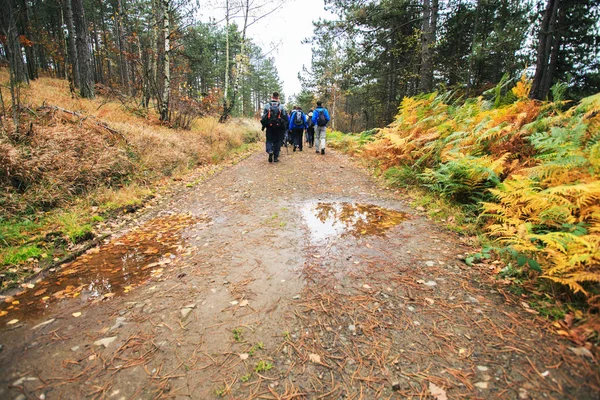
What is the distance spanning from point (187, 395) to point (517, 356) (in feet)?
7.21

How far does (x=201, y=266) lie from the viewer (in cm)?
314

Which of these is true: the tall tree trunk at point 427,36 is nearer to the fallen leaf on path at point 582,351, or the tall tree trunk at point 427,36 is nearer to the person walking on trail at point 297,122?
the person walking on trail at point 297,122

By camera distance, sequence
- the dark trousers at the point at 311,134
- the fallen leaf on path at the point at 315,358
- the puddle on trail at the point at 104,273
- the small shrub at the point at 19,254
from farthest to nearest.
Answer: the dark trousers at the point at 311,134 → the small shrub at the point at 19,254 → the puddle on trail at the point at 104,273 → the fallen leaf on path at the point at 315,358

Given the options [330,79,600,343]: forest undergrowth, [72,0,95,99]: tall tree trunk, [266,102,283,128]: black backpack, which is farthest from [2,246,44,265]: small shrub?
[72,0,95,99]: tall tree trunk

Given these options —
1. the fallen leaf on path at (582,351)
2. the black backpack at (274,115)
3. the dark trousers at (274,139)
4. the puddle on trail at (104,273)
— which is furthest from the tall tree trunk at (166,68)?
the fallen leaf on path at (582,351)

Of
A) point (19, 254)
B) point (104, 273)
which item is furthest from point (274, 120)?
point (19, 254)

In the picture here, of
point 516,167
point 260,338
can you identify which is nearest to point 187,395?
point 260,338

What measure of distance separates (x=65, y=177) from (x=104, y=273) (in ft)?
10.6

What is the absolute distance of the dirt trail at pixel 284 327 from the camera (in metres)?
1.68

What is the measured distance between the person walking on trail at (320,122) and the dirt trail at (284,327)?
8081mm

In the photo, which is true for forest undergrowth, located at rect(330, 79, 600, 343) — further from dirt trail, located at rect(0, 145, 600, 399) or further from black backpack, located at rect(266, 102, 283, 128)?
black backpack, located at rect(266, 102, 283, 128)

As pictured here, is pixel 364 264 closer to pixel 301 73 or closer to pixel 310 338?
pixel 310 338

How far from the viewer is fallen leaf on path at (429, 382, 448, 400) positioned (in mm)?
1575

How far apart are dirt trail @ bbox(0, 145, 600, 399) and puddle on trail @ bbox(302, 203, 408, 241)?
82 millimetres
